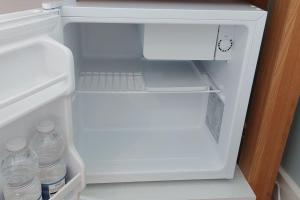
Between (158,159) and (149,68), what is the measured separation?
0.43 metres

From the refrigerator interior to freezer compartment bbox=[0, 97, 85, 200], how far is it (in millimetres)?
258

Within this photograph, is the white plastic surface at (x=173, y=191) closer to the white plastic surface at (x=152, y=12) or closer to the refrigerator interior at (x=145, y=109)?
the refrigerator interior at (x=145, y=109)

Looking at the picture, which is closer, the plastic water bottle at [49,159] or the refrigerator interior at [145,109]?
the plastic water bottle at [49,159]

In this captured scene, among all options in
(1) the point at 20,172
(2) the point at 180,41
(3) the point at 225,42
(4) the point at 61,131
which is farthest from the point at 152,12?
(1) the point at 20,172

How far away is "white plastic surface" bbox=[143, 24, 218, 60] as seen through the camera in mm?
1135

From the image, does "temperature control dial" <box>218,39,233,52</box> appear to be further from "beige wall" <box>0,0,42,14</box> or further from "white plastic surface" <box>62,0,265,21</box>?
"beige wall" <box>0,0,42,14</box>

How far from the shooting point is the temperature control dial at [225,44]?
3.76 ft

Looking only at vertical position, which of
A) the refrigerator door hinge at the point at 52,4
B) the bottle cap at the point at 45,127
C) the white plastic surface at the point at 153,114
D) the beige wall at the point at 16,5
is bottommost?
the white plastic surface at the point at 153,114

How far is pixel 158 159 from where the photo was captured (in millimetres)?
1303

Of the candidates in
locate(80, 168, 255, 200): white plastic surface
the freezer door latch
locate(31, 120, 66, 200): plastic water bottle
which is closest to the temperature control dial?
the freezer door latch

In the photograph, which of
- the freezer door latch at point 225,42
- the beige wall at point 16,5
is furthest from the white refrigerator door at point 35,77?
the freezer door latch at point 225,42

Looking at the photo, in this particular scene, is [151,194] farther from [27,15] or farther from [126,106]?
[27,15]

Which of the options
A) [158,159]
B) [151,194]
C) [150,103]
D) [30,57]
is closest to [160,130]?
[150,103]

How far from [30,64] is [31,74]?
1.0 inches
